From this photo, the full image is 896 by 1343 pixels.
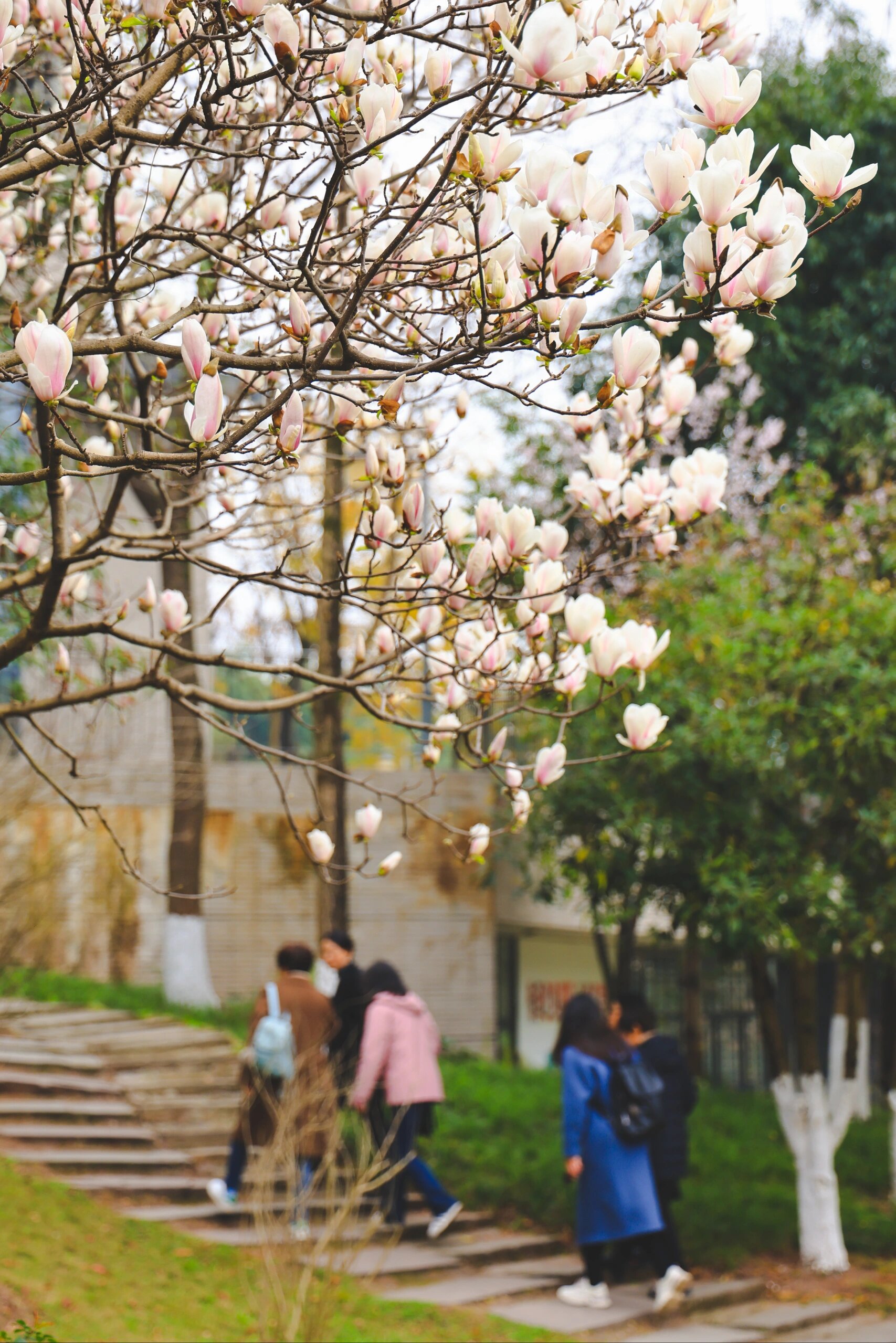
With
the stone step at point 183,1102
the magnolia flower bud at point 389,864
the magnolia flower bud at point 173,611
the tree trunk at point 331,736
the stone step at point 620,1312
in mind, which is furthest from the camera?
the tree trunk at point 331,736

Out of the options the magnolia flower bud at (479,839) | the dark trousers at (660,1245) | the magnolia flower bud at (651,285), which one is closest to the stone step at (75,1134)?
the dark trousers at (660,1245)

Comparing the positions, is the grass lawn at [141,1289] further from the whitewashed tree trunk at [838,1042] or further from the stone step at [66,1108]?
the whitewashed tree trunk at [838,1042]

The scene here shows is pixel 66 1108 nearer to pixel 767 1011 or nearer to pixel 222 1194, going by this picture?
pixel 222 1194

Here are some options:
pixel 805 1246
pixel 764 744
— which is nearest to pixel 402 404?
pixel 764 744

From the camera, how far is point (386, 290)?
3119mm

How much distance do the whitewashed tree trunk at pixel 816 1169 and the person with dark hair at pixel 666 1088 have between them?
3.52 feet

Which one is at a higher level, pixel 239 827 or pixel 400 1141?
pixel 239 827

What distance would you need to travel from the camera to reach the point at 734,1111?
12.7m

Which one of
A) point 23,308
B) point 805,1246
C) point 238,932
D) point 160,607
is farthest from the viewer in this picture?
point 238,932

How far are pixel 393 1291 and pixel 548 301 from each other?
18.8ft

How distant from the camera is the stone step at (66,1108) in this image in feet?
29.3

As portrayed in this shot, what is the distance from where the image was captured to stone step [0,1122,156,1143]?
8.58m

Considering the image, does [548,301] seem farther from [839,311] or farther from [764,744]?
[839,311]

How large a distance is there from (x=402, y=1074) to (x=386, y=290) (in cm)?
550
